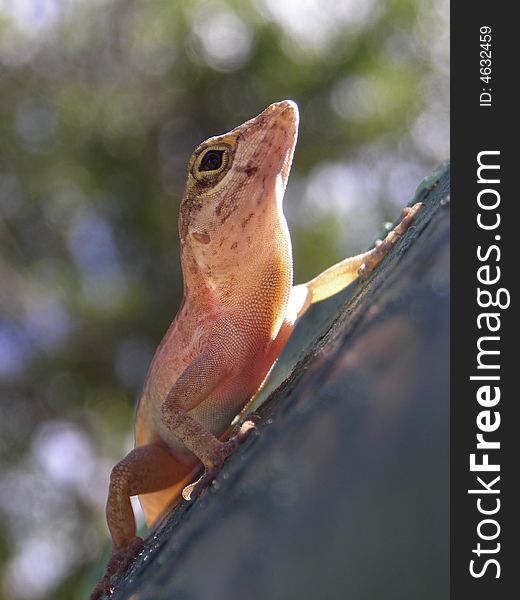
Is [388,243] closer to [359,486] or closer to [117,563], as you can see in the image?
[117,563]

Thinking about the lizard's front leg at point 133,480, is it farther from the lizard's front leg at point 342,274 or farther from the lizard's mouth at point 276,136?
the lizard's mouth at point 276,136

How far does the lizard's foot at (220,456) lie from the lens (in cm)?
109

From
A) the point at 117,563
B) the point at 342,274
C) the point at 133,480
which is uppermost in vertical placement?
the point at 342,274

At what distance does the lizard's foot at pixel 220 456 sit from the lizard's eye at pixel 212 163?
71cm

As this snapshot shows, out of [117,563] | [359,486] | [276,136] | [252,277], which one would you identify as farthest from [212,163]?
[359,486]

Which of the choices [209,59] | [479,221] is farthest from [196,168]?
[209,59]

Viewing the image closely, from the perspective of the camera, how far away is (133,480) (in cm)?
190

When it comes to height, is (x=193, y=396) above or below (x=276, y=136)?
below

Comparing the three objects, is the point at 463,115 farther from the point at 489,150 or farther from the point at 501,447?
the point at 501,447

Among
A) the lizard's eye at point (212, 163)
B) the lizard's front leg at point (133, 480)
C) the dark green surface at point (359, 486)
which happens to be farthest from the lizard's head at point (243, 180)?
the dark green surface at point (359, 486)

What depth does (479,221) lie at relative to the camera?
105 centimetres

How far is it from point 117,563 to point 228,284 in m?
0.63

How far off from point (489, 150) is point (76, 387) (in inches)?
194

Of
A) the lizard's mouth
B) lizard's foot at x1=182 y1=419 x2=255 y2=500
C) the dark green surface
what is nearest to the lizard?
the lizard's mouth
